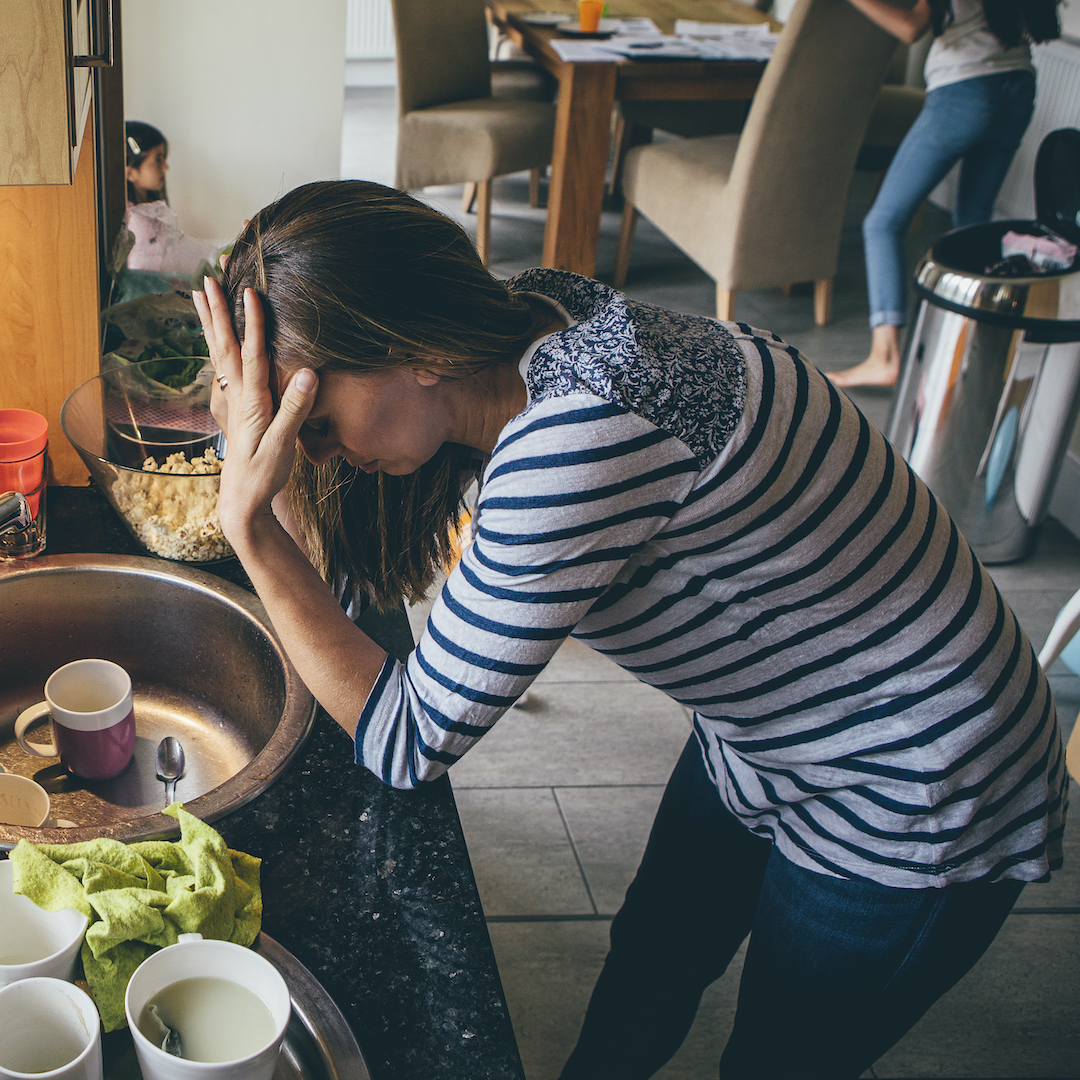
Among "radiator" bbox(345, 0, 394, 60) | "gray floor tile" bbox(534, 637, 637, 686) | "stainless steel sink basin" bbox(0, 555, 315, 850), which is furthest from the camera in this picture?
"radiator" bbox(345, 0, 394, 60)

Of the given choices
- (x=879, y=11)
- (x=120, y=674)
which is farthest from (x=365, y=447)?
(x=879, y=11)

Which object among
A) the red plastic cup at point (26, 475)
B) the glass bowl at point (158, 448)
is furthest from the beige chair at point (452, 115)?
the red plastic cup at point (26, 475)

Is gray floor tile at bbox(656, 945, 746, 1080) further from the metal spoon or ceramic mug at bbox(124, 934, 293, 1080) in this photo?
ceramic mug at bbox(124, 934, 293, 1080)

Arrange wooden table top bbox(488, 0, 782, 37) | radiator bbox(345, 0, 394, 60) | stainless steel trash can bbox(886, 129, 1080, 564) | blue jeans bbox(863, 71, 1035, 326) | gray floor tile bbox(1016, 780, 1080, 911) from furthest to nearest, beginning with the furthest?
radiator bbox(345, 0, 394, 60)
wooden table top bbox(488, 0, 782, 37)
blue jeans bbox(863, 71, 1035, 326)
stainless steel trash can bbox(886, 129, 1080, 564)
gray floor tile bbox(1016, 780, 1080, 911)

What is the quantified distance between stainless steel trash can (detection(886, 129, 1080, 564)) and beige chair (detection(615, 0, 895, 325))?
0.69 metres

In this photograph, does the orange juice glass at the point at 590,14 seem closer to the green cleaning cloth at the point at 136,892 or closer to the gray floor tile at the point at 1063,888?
the gray floor tile at the point at 1063,888

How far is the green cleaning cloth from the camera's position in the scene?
597 millimetres

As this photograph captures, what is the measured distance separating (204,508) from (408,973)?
0.57m

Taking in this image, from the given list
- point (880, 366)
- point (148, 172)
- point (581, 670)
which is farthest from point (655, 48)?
point (581, 670)

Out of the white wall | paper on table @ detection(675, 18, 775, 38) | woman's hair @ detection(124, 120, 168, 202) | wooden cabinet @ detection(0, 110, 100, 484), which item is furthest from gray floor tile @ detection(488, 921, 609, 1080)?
paper on table @ detection(675, 18, 775, 38)

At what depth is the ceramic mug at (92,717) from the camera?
2.98 feet

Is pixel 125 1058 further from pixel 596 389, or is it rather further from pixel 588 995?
pixel 588 995

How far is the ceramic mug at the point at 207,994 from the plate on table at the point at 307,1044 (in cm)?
8

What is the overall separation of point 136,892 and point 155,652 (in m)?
0.52
